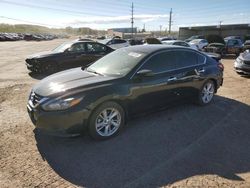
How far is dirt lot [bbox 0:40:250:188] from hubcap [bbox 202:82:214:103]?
0.68 m

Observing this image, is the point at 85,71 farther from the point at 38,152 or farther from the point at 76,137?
the point at 38,152

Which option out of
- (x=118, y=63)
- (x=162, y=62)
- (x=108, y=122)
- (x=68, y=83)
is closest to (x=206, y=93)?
(x=162, y=62)

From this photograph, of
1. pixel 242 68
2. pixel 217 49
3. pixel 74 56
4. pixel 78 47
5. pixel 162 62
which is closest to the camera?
pixel 162 62

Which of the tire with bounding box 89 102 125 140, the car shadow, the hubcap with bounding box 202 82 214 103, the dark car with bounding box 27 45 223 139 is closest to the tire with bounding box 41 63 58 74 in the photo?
the dark car with bounding box 27 45 223 139

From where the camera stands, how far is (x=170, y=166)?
3.64 metres

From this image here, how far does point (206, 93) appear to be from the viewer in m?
6.41

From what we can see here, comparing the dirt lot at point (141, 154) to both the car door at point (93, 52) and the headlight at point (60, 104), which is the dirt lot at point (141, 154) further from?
the car door at point (93, 52)

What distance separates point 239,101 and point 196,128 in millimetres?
2556

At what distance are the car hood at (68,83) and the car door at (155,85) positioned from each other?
0.58 m

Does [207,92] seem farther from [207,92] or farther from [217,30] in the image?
[217,30]

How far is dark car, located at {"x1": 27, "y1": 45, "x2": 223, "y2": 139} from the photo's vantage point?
4.01 meters

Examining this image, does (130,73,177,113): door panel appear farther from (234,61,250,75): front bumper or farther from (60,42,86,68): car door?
(60,42,86,68): car door

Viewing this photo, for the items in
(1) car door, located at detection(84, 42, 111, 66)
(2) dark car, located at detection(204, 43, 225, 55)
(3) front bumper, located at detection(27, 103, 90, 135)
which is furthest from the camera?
(2) dark car, located at detection(204, 43, 225, 55)

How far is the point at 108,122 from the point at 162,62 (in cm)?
179
